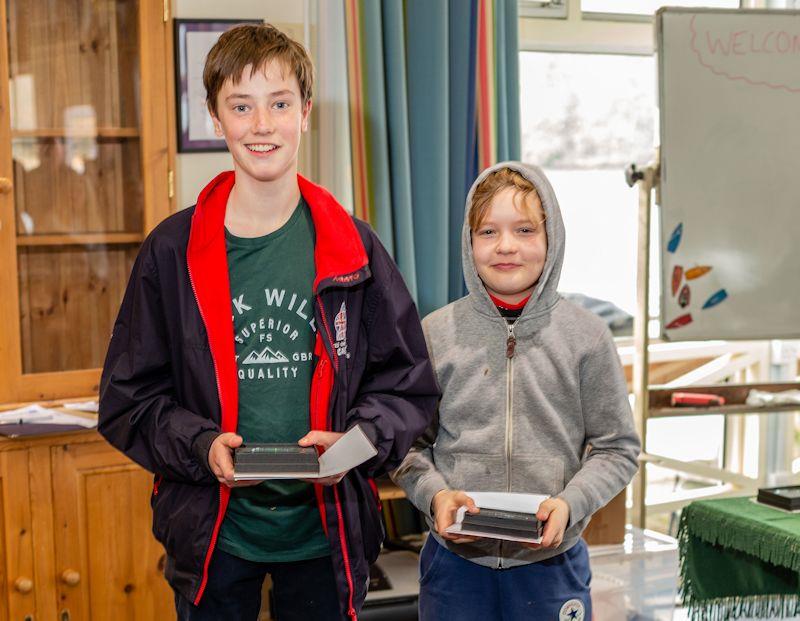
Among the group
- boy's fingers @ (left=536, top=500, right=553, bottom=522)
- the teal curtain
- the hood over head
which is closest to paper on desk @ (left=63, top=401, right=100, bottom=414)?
the teal curtain

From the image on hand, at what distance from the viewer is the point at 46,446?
2117mm

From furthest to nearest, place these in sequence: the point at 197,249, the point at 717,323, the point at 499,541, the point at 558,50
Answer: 1. the point at 558,50
2. the point at 717,323
3. the point at 499,541
4. the point at 197,249

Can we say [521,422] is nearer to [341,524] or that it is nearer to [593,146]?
[341,524]

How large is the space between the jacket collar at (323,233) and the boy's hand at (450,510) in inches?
13.4

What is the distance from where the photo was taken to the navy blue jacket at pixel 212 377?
1255mm

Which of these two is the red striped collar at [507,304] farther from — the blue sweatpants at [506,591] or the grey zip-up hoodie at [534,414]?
the blue sweatpants at [506,591]

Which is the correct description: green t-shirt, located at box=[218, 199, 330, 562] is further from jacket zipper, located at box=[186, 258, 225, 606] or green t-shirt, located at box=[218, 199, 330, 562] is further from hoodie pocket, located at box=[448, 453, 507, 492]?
hoodie pocket, located at box=[448, 453, 507, 492]

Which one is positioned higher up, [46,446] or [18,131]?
[18,131]

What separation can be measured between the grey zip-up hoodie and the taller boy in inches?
5.5

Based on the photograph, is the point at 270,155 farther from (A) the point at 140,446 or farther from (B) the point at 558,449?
(B) the point at 558,449

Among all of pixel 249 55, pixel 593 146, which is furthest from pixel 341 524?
pixel 593 146

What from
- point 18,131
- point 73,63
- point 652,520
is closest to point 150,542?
point 18,131

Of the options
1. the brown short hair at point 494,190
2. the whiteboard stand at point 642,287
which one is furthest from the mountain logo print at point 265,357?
the whiteboard stand at point 642,287

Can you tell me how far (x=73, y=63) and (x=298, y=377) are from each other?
1392 millimetres
